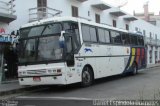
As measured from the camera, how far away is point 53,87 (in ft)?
60.0

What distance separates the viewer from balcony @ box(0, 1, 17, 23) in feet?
66.3

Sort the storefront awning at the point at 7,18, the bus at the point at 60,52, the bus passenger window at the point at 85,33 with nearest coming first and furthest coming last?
the bus at the point at 60,52 → the bus passenger window at the point at 85,33 → the storefront awning at the point at 7,18

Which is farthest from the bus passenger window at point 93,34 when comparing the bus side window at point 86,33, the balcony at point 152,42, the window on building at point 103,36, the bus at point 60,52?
the balcony at point 152,42

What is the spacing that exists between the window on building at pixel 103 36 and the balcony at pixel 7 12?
5.19 metres

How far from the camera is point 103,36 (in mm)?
19594

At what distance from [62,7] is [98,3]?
6.65 meters

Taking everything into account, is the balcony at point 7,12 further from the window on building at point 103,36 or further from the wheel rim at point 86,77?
the wheel rim at point 86,77

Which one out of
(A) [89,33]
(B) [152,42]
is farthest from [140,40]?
(B) [152,42]

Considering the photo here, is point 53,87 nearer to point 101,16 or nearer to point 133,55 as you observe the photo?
point 133,55

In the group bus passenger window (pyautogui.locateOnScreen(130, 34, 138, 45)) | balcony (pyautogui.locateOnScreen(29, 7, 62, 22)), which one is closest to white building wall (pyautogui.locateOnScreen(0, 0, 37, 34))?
balcony (pyautogui.locateOnScreen(29, 7, 62, 22))

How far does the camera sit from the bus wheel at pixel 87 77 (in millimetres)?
16875

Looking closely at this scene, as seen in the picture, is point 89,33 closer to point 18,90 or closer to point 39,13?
point 18,90

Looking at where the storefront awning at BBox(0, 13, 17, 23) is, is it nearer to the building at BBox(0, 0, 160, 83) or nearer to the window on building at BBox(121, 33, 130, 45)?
the building at BBox(0, 0, 160, 83)

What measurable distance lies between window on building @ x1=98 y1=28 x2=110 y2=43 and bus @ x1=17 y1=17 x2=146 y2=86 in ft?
0.17
